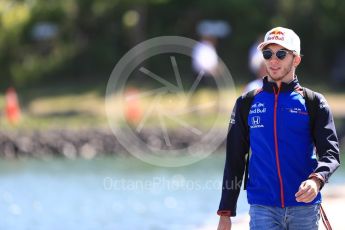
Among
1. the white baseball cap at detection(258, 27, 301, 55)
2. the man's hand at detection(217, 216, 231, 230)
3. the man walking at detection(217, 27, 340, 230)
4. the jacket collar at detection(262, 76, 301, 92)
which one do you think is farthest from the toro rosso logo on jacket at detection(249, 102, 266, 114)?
the man's hand at detection(217, 216, 231, 230)

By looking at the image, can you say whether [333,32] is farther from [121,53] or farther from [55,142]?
[55,142]

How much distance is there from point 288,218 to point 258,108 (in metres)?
0.66

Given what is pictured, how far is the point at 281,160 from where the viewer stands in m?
5.50

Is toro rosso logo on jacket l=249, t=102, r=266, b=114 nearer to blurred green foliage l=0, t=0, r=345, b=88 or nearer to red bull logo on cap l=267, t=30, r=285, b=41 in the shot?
red bull logo on cap l=267, t=30, r=285, b=41

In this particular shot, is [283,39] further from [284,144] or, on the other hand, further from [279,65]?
[284,144]

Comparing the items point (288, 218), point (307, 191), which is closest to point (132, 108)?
point (288, 218)

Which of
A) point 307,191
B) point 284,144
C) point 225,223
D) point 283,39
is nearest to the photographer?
point 307,191

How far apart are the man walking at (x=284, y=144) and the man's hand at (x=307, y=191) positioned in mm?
134

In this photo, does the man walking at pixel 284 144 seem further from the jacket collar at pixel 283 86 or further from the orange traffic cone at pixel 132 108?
the orange traffic cone at pixel 132 108

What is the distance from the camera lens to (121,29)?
1442 inches

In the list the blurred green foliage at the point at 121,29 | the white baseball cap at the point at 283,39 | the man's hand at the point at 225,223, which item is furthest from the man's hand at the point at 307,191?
the blurred green foliage at the point at 121,29

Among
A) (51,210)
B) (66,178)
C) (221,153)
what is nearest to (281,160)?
(51,210)

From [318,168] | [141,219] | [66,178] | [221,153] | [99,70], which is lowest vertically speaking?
[318,168]

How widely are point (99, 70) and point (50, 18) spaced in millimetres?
3067
